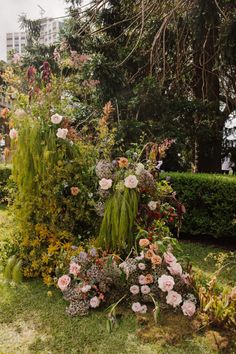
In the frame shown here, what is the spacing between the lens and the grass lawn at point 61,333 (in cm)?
283

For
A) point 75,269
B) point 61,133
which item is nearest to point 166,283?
point 75,269

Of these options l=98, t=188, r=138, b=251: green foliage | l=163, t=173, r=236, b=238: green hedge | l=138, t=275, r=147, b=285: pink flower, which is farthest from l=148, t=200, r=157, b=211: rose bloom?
l=163, t=173, r=236, b=238: green hedge

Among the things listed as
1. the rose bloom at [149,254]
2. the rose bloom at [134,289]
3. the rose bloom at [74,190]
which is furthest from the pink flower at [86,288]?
the rose bloom at [74,190]

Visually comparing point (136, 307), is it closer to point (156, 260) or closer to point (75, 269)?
point (156, 260)

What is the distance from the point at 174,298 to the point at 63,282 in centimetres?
101

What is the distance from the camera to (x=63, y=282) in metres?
3.54

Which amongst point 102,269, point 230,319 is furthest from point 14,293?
point 230,319

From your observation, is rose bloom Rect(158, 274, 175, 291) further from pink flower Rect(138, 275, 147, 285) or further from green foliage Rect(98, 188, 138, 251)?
green foliage Rect(98, 188, 138, 251)

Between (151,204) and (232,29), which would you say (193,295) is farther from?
(232,29)

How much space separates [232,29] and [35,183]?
3.84 metres

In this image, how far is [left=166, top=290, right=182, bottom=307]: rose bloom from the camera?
10.7 ft

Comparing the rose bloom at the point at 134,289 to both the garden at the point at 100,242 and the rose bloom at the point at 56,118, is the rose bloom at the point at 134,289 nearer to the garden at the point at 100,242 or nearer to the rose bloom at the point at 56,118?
the garden at the point at 100,242

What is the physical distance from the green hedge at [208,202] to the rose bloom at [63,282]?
2572mm

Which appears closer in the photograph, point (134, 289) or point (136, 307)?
point (136, 307)
